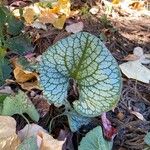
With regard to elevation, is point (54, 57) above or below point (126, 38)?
above

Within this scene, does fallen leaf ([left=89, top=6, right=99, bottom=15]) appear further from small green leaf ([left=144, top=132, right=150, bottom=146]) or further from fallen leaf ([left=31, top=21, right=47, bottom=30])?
small green leaf ([left=144, top=132, right=150, bottom=146])

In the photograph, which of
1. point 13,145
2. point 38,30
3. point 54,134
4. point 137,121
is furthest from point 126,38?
point 13,145

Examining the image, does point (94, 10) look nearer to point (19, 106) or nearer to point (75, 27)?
point (75, 27)

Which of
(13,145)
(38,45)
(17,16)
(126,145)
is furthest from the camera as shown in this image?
(17,16)

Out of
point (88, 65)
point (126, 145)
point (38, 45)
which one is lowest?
point (126, 145)

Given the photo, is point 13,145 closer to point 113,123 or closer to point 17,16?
point 113,123

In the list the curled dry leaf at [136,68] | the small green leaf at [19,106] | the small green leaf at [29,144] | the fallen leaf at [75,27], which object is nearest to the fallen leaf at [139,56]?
the curled dry leaf at [136,68]

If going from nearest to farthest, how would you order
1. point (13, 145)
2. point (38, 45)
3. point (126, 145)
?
point (13, 145) → point (126, 145) → point (38, 45)

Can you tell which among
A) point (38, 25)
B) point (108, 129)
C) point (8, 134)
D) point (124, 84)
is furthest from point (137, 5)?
point (8, 134)
